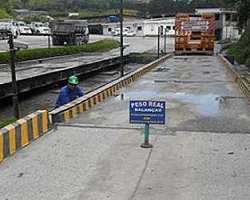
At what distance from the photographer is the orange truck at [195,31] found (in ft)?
124

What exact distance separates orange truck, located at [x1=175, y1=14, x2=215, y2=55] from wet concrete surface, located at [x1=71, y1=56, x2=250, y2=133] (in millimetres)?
19401

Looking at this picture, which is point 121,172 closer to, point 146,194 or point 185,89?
point 146,194

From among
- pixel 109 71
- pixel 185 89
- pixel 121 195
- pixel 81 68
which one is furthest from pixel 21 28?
pixel 121 195

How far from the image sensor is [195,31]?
38.3m

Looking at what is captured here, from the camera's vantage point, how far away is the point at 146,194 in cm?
535

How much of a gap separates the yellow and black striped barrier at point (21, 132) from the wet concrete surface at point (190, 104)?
123 centimetres

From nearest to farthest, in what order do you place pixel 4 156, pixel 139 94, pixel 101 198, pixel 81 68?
pixel 101 198 < pixel 4 156 < pixel 139 94 < pixel 81 68

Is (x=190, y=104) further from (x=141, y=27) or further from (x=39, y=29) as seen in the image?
(x=141, y=27)

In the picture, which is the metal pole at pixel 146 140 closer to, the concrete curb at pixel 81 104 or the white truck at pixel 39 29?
the concrete curb at pixel 81 104

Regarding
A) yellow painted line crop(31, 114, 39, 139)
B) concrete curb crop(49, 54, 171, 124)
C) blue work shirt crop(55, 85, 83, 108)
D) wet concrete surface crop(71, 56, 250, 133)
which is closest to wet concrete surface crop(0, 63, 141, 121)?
concrete curb crop(49, 54, 171, 124)

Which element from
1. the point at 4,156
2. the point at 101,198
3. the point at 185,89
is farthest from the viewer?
the point at 185,89

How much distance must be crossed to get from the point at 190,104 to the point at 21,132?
5632mm

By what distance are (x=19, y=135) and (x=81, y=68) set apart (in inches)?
643

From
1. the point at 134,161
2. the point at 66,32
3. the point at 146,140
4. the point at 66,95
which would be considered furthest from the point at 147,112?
the point at 66,32
